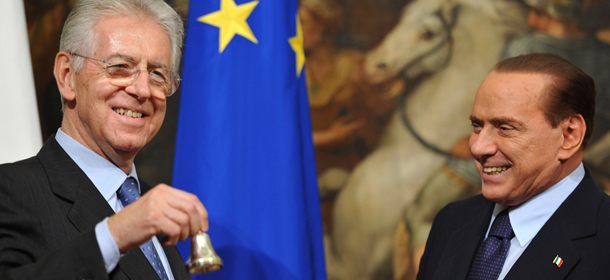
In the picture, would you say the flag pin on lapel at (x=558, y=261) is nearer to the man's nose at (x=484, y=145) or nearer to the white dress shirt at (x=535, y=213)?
the white dress shirt at (x=535, y=213)

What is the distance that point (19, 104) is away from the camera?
186cm

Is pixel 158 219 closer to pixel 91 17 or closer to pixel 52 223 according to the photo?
pixel 52 223

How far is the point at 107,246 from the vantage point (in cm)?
124

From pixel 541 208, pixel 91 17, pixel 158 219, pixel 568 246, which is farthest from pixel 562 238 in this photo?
pixel 91 17

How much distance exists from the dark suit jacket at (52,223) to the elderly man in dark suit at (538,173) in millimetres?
1298

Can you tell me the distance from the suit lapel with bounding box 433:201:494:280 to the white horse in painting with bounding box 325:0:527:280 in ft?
4.90

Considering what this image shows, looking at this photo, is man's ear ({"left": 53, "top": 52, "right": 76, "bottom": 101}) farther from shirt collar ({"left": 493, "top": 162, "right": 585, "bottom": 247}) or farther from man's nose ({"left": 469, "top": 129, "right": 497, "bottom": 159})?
shirt collar ({"left": 493, "top": 162, "right": 585, "bottom": 247})

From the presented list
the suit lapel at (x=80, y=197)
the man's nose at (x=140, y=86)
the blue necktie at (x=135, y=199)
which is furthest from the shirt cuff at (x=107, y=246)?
the man's nose at (x=140, y=86)

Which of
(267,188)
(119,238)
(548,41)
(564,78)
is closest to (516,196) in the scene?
(564,78)

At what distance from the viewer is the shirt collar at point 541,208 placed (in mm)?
1912

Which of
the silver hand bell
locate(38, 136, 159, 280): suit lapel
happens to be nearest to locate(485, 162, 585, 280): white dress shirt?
the silver hand bell

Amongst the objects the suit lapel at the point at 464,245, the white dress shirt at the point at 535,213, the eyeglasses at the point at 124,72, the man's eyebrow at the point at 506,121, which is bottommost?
the suit lapel at the point at 464,245

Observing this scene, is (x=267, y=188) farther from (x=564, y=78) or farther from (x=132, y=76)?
(x=564, y=78)

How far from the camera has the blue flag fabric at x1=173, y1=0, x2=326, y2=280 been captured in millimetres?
2148
